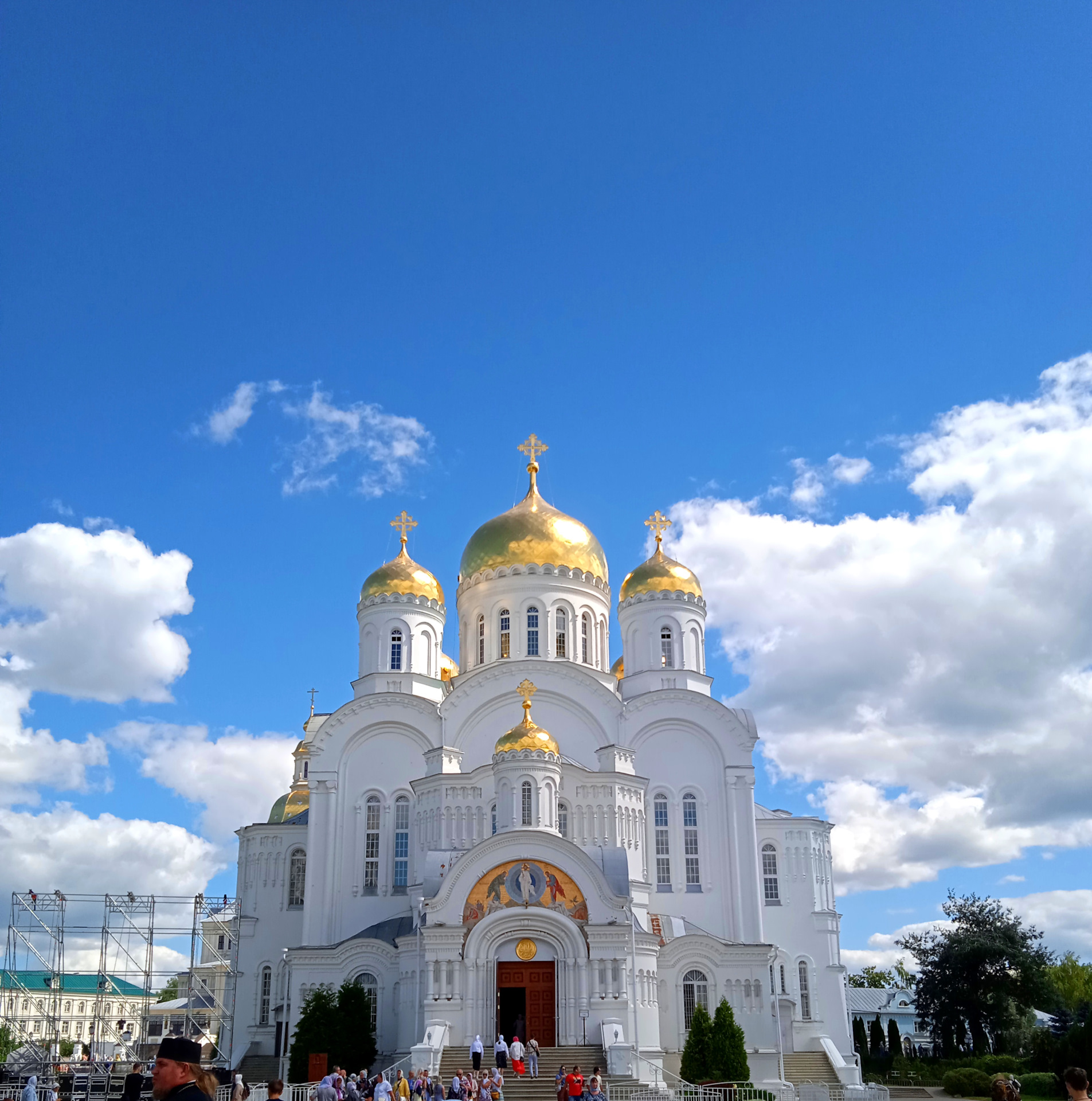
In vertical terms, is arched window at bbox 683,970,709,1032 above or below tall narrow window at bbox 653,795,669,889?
A: below

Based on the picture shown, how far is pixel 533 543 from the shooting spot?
35.7 meters

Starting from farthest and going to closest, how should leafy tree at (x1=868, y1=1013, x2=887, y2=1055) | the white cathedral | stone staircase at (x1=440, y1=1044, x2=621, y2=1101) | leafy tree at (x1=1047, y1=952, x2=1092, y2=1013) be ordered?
leafy tree at (x1=1047, y1=952, x2=1092, y2=1013) < leafy tree at (x1=868, y1=1013, x2=887, y2=1055) < the white cathedral < stone staircase at (x1=440, y1=1044, x2=621, y2=1101)

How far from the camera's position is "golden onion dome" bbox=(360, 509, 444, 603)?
35.3m

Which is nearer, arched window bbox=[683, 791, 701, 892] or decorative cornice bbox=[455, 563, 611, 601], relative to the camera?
arched window bbox=[683, 791, 701, 892]

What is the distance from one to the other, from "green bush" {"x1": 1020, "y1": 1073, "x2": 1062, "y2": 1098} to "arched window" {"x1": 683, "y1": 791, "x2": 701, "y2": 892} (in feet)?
29.6

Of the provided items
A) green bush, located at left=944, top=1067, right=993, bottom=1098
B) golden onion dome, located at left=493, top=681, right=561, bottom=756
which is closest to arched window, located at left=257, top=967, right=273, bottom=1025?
golden onion dome, located at left=493, top=681, right=561, bottom=756

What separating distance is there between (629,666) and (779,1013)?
10.3m

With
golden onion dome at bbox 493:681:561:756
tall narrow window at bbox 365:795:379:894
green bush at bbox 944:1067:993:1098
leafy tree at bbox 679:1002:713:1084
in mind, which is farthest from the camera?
tall narrow window at bbox 365:795:379:894

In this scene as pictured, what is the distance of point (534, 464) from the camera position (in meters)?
38.2

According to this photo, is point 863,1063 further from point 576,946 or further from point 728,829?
point 576,946

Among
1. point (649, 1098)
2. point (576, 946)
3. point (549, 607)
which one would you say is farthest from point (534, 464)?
point (649, 1098)

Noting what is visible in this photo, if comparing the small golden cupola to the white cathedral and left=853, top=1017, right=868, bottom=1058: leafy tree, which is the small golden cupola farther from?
left=853, top=1017, right=868, bottom=1058: leafy tree

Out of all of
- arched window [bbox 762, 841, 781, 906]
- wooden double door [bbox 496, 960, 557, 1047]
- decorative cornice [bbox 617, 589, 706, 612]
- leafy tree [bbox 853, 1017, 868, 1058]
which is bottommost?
leafy tree [bbox 853, 1017, 868, 1058]

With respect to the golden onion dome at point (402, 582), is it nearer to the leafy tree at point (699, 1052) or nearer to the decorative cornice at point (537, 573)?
the decorative cornice at point (537, 573)
